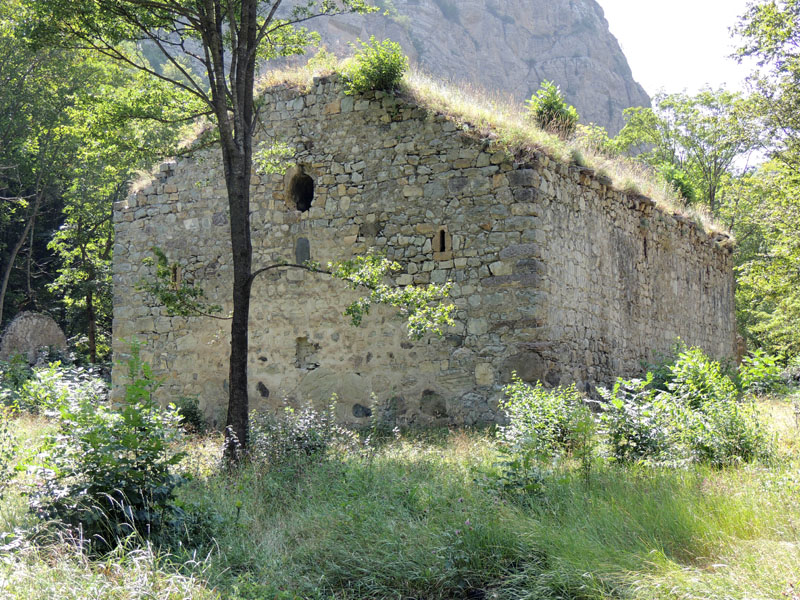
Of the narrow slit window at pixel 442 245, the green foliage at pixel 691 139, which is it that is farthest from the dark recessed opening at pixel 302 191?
the green foliage at pixel 691 139

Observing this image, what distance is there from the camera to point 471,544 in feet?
16.0

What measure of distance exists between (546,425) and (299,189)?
6.03 metres

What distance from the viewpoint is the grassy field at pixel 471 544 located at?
4188mm

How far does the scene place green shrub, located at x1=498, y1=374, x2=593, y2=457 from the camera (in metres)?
6.80

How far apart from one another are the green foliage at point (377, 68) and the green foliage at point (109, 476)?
21.2 feet

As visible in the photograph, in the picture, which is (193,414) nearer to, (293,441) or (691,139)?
(293,441)

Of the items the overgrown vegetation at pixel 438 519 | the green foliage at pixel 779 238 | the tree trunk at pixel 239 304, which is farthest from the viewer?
the green foliage at pixel 779 238

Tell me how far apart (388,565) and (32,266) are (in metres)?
23.6

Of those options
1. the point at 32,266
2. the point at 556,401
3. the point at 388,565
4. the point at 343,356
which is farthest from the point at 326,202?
the point at 32,266

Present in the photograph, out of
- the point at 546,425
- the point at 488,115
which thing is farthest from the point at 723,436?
the point at 488,115

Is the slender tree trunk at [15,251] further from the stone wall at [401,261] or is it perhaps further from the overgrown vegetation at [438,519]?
the overgrown vegetation at [438,519]

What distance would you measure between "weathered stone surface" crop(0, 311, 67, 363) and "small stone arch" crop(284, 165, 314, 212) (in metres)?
10.1

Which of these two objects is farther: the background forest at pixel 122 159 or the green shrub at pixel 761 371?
the background forest at pixel 122 159

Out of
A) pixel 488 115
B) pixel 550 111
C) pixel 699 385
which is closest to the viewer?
pixel 699 385
